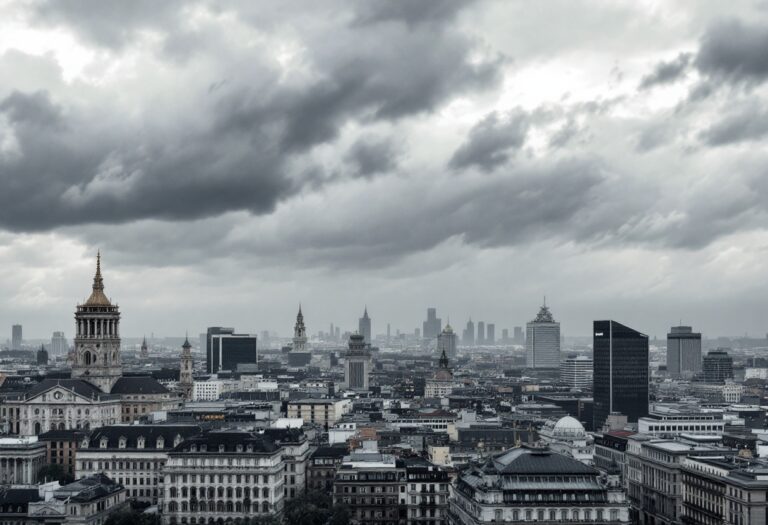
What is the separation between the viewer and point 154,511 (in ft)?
639

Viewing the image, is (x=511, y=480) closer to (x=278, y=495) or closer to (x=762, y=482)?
(x=762, y=482)

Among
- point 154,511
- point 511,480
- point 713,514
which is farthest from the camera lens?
point 154,511

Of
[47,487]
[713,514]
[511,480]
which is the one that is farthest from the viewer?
[47,487]

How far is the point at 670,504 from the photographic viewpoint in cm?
18938

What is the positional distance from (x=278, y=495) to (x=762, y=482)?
7366 centimetres

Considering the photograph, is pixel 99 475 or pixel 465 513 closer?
pixel 465 513

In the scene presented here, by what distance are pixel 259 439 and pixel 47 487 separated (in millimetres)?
32397

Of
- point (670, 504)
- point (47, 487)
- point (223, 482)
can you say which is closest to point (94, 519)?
point (47, 487)

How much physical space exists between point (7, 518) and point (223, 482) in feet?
107

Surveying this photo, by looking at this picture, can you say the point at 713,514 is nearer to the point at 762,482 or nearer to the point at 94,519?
the point at 762,482

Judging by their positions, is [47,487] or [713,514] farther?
[47,487]

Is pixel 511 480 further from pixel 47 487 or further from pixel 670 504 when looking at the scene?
pixel 47 487

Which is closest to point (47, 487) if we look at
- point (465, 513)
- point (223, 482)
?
point (223, 482)

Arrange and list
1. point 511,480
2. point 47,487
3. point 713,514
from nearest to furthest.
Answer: point 511,480
point 713,514
point 47,487
